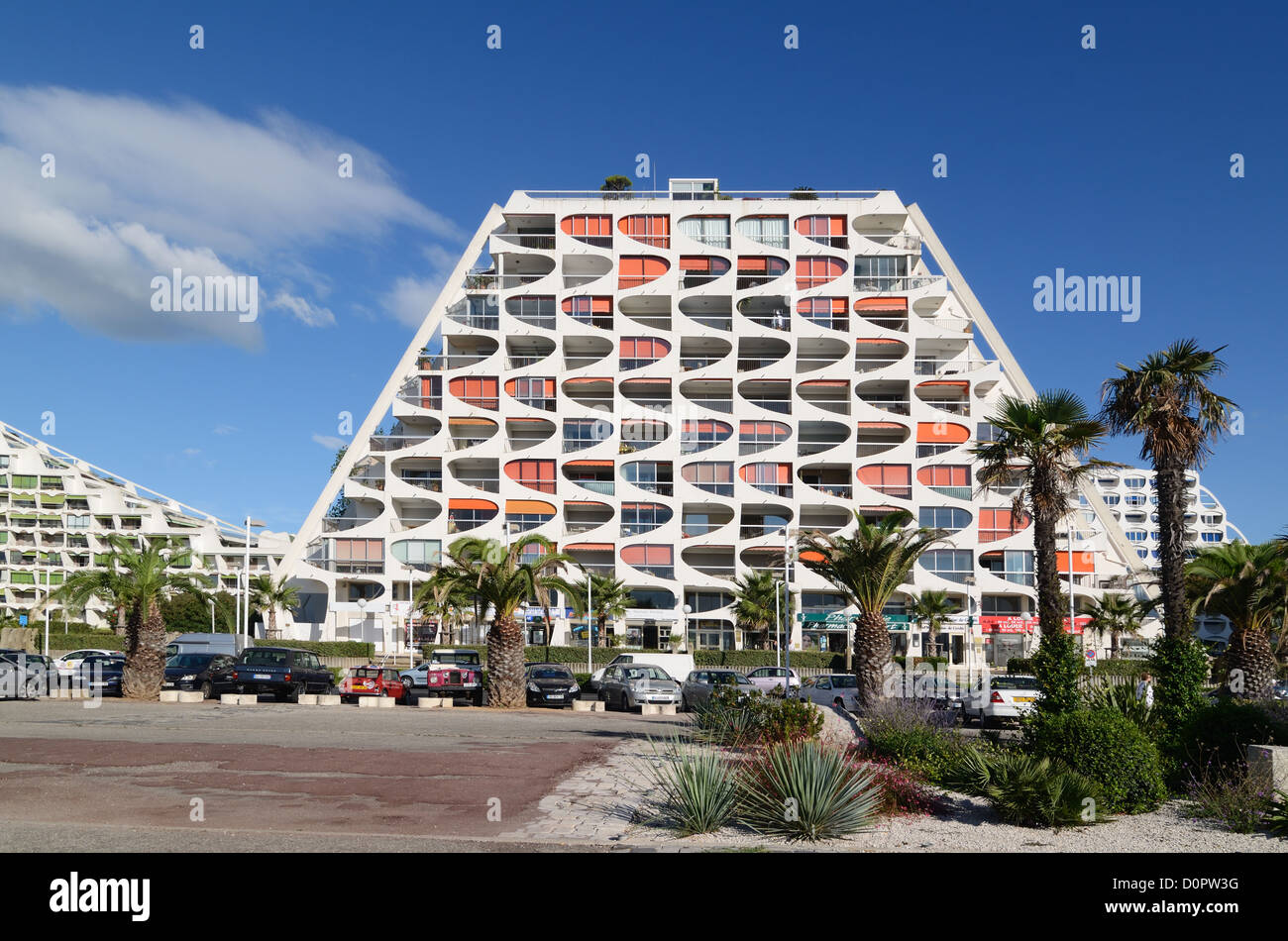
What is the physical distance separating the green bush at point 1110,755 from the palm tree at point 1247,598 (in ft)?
39.7

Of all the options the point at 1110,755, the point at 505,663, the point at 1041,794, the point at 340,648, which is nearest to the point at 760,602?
the point at 340,648

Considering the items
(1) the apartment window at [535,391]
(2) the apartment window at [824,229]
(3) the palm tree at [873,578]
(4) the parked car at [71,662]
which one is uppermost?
(2) the apartment window at [824,229]

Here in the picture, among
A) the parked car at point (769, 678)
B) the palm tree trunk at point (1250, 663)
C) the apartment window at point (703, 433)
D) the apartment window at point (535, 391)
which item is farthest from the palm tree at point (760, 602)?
the palm tree trunk at point (1250, 663)

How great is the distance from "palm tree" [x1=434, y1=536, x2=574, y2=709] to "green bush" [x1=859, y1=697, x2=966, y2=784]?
15767 mm

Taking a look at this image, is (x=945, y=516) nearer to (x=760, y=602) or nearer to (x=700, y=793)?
(x=760, y=602)

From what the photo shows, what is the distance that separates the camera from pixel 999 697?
24000 millimetres

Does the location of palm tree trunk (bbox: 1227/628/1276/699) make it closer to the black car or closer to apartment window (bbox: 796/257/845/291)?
the black car

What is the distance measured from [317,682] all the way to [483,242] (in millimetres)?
58649

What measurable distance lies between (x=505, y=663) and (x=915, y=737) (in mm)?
18500

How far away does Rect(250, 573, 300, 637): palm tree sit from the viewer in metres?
72.4

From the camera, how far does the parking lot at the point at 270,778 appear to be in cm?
931

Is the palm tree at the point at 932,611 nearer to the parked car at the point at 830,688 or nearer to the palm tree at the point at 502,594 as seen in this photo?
the parked car at the point at 830,688
